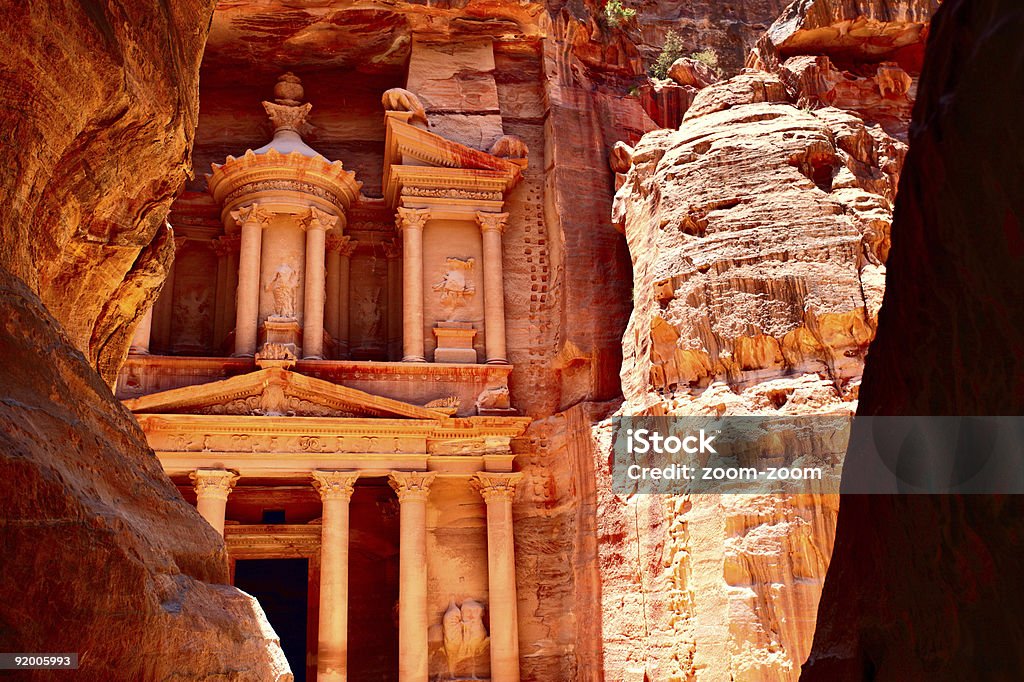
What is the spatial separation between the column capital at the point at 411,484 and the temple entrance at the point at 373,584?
53.8 inches

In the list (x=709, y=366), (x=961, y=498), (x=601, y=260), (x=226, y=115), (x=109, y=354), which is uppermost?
(x=226, y=115)

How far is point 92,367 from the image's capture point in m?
4.03

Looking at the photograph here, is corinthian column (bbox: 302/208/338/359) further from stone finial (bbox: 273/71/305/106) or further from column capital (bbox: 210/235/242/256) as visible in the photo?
stone finial (bbox: 273/71/305/106)

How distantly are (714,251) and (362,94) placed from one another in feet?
38.2

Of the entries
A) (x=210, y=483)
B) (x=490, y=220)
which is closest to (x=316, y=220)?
(x=490, y=220)

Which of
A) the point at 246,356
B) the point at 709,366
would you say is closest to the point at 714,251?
the point at 709,366

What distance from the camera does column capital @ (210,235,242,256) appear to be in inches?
802

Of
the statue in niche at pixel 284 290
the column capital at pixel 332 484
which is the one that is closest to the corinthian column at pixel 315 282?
the statue in niche at pixel 284 290

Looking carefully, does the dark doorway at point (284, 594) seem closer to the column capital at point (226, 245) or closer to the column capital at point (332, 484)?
the column capital at point (332, 484)

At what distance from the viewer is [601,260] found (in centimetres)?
1911

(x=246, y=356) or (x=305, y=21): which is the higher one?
(x=305, y=21)

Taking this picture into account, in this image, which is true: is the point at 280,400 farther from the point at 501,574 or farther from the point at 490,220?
the point at 490,220

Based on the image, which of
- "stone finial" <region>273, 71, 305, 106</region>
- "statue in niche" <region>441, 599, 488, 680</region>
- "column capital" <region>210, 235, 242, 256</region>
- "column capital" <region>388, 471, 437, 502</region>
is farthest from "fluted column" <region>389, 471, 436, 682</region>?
"stone finial" <region>273, 71, 305, 106</region>

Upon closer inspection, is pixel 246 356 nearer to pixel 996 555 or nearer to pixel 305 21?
pixel 305 21
